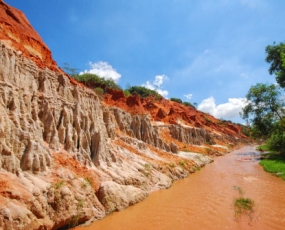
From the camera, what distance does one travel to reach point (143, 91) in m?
73.4

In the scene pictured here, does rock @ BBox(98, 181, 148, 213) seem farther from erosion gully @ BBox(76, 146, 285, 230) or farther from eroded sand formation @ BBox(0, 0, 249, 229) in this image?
erosion gully @ BBox(76, 146, 285, 230)

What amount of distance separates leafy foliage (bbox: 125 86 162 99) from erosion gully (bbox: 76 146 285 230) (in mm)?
57567

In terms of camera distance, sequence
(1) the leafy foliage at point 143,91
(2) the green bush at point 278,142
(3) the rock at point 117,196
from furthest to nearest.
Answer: (1) the leafy foliage at point 143,91 < (2) the green bush at point 278,142 < (3) the rock at point 117,196

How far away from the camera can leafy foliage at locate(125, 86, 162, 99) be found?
7267 cm

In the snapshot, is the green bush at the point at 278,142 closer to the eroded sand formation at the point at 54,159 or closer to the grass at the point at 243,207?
the eroded sand formation at the point at 54,159

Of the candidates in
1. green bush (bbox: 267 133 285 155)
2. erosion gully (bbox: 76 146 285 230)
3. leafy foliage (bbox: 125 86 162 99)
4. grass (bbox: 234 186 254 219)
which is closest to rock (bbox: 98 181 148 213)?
erosion gully (bbox: 76 146 285 230)

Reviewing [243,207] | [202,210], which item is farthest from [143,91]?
[243,207]

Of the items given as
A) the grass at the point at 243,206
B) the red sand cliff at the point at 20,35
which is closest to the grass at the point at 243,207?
the grass at the point at 243,206

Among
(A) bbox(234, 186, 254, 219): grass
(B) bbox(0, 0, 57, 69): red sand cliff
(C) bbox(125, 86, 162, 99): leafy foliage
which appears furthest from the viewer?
(C) bbox(125, 86, 162, 99): leafy foliage

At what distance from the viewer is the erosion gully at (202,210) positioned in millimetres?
9281

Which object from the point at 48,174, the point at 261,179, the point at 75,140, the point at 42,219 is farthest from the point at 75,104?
the point at 261,179

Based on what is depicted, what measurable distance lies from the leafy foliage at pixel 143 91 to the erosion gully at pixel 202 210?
→ 57.6 m

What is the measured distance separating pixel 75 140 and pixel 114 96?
2920cm

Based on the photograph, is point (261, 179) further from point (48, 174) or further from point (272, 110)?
point (48, 174)
